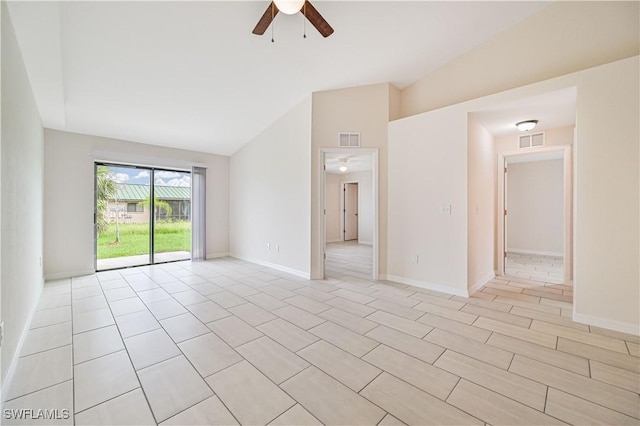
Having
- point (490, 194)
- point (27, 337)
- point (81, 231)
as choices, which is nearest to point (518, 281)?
point (490, 194)

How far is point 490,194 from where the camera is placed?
171 inches

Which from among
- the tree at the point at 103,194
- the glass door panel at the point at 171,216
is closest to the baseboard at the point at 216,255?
the glass door panel at the point at 171,216

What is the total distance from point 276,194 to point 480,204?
134 inches

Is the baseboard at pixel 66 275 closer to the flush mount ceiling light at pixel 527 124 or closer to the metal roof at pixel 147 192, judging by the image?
the metal roof at pixel 147 192

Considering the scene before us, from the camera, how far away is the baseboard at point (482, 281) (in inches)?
142

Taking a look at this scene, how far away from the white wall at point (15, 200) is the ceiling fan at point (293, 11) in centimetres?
181

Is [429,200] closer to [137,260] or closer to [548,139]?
[548,139]

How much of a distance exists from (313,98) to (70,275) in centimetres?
506

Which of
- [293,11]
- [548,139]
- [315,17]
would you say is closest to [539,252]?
[548,139]

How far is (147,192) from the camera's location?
5.37m

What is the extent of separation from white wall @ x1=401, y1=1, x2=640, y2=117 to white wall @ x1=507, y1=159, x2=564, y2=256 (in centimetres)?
447

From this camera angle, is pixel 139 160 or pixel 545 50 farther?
pixel 139 160

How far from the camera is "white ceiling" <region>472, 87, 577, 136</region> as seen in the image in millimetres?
2974

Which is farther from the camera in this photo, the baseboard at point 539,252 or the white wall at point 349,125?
the baseboard at point 539,252
